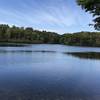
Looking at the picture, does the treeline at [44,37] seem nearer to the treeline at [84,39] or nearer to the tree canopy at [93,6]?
the treeline at [84,39]

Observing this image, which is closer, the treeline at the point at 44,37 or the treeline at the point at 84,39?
the treeline at the point at 84,39

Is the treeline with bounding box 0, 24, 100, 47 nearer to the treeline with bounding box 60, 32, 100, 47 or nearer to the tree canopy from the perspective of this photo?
the treeline with bounding box 60, 32, 100, 47

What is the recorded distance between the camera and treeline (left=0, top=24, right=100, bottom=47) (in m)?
122

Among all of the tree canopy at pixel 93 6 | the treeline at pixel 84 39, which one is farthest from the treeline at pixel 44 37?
the tree canopy at pixel 93 6

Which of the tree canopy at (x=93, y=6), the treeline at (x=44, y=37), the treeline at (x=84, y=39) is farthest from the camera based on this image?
the treeline at (x=44, y=37)

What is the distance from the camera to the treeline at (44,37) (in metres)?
122

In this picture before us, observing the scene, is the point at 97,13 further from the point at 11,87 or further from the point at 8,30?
the point at 8,30

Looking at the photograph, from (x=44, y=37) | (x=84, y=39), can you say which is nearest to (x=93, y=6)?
(x=84, y=39)

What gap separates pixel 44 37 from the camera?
14612cm

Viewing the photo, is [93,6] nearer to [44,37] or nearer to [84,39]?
[84,39]

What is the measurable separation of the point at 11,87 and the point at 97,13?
5956mm

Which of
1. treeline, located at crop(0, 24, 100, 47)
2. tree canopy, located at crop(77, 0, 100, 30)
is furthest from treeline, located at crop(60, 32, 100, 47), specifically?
tree canopy, located at crop(77, 0, 100, 30)

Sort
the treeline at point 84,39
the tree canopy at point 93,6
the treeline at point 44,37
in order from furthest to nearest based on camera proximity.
A: the treeline at point 44,37 → the treeline at point 84,39 → the tree canopy at point 93,6

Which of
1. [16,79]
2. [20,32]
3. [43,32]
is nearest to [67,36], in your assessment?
[43,32]
